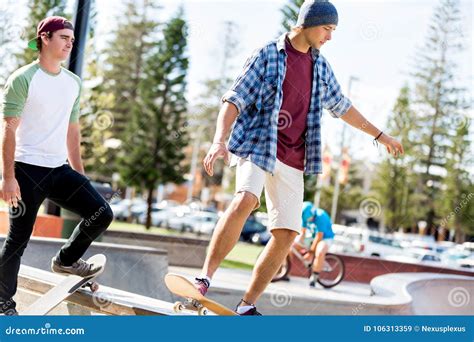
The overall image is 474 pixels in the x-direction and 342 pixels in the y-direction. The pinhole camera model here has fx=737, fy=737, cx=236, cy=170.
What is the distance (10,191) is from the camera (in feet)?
11.3

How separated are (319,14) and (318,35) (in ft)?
0.36

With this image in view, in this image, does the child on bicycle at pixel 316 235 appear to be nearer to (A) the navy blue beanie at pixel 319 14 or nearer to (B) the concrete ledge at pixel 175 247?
(B) the concrete ledge at pixel 175 247

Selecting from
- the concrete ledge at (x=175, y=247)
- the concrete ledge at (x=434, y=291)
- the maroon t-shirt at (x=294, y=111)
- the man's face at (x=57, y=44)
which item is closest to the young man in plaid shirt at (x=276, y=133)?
the maroon t-shirt at (x=294, y=111)

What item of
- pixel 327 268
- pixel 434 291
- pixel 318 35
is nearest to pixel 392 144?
pixel 318 35

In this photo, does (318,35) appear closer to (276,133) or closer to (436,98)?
(276,133)

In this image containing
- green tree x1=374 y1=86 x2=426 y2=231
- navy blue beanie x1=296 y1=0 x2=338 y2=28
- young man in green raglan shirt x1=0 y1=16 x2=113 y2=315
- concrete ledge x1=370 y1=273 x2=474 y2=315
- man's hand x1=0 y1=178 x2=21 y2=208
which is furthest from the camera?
green tree x1=374 y1=86 x2=426 y2=231

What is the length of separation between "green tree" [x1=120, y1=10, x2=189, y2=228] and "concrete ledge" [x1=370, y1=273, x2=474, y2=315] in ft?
81.8

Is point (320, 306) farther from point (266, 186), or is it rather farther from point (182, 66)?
point (182, 66)

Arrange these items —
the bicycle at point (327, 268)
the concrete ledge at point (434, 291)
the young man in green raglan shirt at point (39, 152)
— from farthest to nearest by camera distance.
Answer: the bicycle at point (327, 268) < the concrete ledge at point (434, 291) < the young man in green raglan shirt at point (39, 152)

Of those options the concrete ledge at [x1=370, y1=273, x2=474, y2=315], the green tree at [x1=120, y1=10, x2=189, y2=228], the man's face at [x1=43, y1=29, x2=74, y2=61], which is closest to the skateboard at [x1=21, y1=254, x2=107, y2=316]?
the man's face at [x1=43, y1=29, x2=74, y2=61]

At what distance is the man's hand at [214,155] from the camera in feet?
10.9

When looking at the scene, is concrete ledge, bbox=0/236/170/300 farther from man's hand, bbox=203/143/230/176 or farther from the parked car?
the parked car

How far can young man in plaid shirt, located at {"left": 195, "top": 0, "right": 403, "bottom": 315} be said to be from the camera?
3.60m

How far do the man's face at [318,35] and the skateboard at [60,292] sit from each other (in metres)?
1.64
